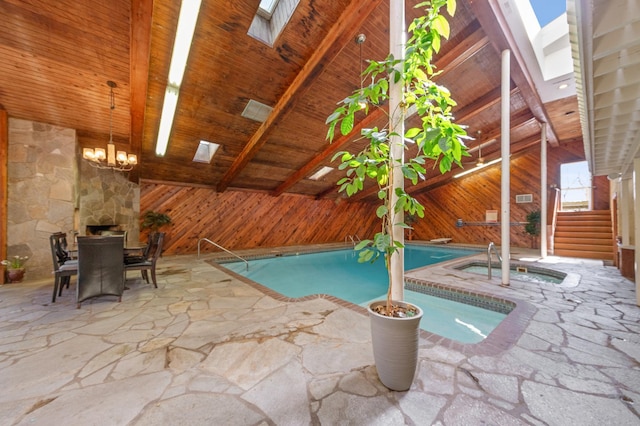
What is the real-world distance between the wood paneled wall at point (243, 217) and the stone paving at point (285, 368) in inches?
172

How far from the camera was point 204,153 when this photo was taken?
6559 mm

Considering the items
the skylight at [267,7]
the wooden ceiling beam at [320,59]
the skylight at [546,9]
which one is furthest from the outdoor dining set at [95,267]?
the skylight at [546,9]

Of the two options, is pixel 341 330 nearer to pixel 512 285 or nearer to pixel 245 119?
Result: pixel 512 285

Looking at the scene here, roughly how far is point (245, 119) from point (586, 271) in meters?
7.86

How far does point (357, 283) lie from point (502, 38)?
5076 millimetres

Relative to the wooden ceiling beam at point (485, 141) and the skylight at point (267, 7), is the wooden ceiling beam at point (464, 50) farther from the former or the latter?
the wooden ceiling beam at point (485, 141)

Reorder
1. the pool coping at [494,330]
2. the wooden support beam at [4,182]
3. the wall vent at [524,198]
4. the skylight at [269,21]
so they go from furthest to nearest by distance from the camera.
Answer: the wall vent at [524,198] < the wooden support beam at [4,182] < the skylight at [269,21] < the pool coping at [494,330]

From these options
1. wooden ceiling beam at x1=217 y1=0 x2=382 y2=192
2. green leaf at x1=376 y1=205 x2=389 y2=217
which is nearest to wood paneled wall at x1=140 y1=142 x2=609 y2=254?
wooden ceiling beam at x1=217 y1=0 x2=382 y2=192

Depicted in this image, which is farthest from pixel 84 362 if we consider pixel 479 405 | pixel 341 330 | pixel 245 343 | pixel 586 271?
pixel 586 271

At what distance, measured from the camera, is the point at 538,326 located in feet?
8.05

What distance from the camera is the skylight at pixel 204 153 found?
20.9 feet

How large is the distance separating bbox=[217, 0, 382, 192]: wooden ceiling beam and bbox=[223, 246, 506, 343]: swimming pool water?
3198 millimetres

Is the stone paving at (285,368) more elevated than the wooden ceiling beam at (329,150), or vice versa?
the wooden ceiling beam at (329,150)

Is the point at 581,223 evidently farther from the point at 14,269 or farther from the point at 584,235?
the point at 14,269
